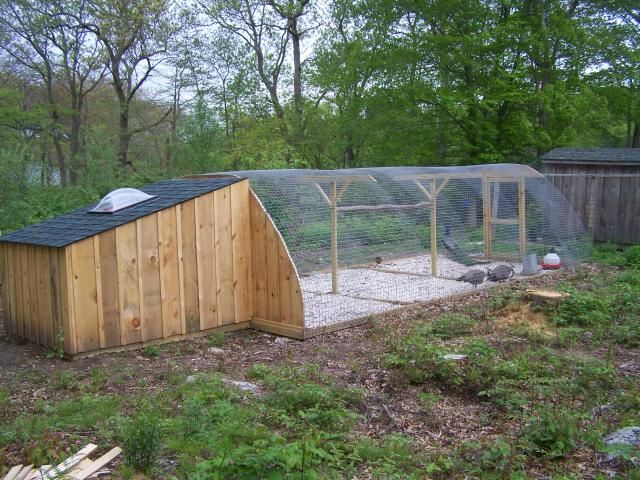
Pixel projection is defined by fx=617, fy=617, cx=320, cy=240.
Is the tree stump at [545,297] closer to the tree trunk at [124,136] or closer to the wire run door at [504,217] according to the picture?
the wire run door at [504,217]

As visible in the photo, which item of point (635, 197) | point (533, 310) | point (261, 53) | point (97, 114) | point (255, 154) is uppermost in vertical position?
point (261, 53)

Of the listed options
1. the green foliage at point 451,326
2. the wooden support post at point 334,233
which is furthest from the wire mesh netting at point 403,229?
the green foliage at point 451,326

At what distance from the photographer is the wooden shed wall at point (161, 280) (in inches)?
255

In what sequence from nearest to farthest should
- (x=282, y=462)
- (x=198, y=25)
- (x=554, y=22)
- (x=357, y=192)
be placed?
(x=282, y=462)
(x=357, y=192)
(x=554, y=22)
(x=198, y=25)

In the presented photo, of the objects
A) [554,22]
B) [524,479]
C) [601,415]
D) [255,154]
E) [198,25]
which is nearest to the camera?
[524,479]

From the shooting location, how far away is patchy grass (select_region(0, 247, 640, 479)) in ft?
11.7

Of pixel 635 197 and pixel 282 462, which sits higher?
pixel 635 197

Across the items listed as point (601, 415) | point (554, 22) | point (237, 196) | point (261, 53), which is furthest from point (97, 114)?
point (601, 415)

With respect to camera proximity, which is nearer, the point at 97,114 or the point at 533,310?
the point at 533,310

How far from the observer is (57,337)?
6.45m

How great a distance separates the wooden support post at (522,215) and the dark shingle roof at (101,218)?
6.44 m

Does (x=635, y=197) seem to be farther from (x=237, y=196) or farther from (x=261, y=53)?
(x=261, y=53)

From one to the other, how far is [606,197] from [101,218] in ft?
35.4

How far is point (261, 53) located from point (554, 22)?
43.6 ft
